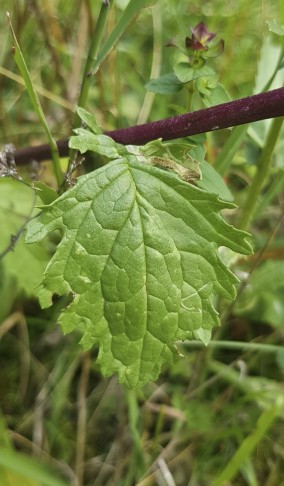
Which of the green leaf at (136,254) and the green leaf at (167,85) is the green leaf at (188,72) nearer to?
the green leaf at (167,85)

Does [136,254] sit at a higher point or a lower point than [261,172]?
lower

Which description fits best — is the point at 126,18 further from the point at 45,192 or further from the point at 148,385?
the point at 148,385

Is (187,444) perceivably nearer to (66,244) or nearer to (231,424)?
(231,424)

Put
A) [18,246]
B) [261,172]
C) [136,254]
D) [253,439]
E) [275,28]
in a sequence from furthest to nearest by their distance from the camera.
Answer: [18,246] < [261,172] < [253,439] < [275,28] < [136,254]

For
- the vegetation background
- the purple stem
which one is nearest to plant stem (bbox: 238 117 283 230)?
the vegetation background

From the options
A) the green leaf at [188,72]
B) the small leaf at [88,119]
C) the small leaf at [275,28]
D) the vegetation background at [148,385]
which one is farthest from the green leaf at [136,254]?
the vegetation background at [148,385]

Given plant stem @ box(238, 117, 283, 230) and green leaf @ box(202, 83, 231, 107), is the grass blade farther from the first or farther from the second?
green leaf @ box(202, 83, 231, 107)

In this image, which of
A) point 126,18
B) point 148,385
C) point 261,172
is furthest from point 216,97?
point 148,385
